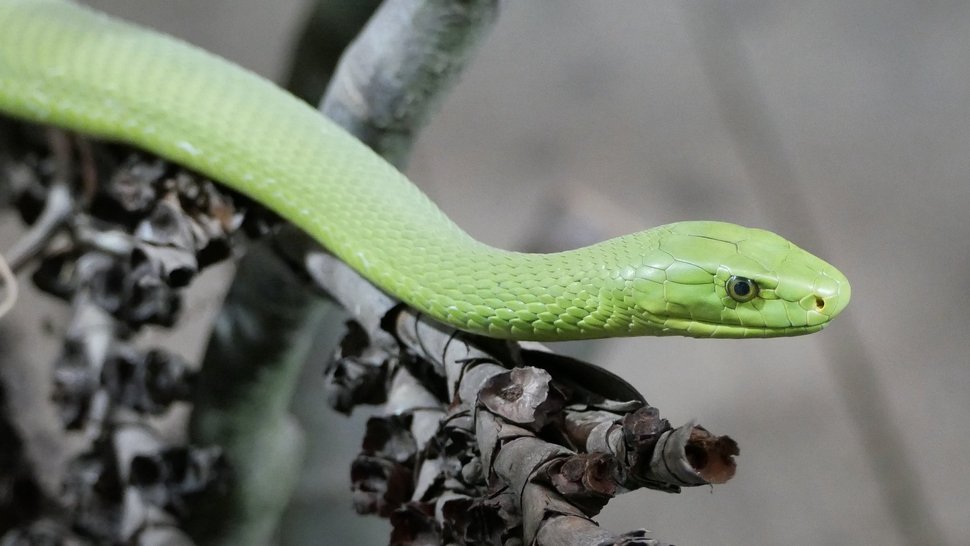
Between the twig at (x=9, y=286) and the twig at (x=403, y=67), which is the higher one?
the twig at (x=403, y=67)

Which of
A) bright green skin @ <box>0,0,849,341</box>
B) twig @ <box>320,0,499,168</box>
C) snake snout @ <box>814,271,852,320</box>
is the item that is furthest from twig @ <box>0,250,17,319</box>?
snake snout @ <box>814,271,852,320</box>

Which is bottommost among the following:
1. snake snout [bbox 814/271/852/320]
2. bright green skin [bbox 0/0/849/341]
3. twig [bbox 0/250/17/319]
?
twig [bbox 0/250/17/319]

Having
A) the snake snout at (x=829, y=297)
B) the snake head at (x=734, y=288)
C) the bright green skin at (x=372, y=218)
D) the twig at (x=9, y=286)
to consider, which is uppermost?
the snake snout at (x=829, y=297)

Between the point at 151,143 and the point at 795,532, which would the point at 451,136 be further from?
the point at 795,532

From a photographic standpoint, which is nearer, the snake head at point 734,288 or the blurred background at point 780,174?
the snake head at point 734,288

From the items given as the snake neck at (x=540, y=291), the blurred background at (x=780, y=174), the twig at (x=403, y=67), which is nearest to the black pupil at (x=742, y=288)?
the snake neck at (x=540, y=291)

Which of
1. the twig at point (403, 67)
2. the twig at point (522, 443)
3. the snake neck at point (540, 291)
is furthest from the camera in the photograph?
the twig at point (403, 67)

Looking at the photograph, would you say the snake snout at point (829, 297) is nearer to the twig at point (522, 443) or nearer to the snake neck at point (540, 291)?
the snake neck at point (540, 291)

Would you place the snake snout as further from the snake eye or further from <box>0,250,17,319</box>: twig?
<box>0,250,17,319</box>: twig

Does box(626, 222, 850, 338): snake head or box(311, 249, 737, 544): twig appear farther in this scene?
box(626, 222, 850, 338): snake head

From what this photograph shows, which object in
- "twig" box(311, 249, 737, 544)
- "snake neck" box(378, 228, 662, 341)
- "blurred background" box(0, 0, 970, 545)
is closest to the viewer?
"twig" box(311, 249, 737, 544)
